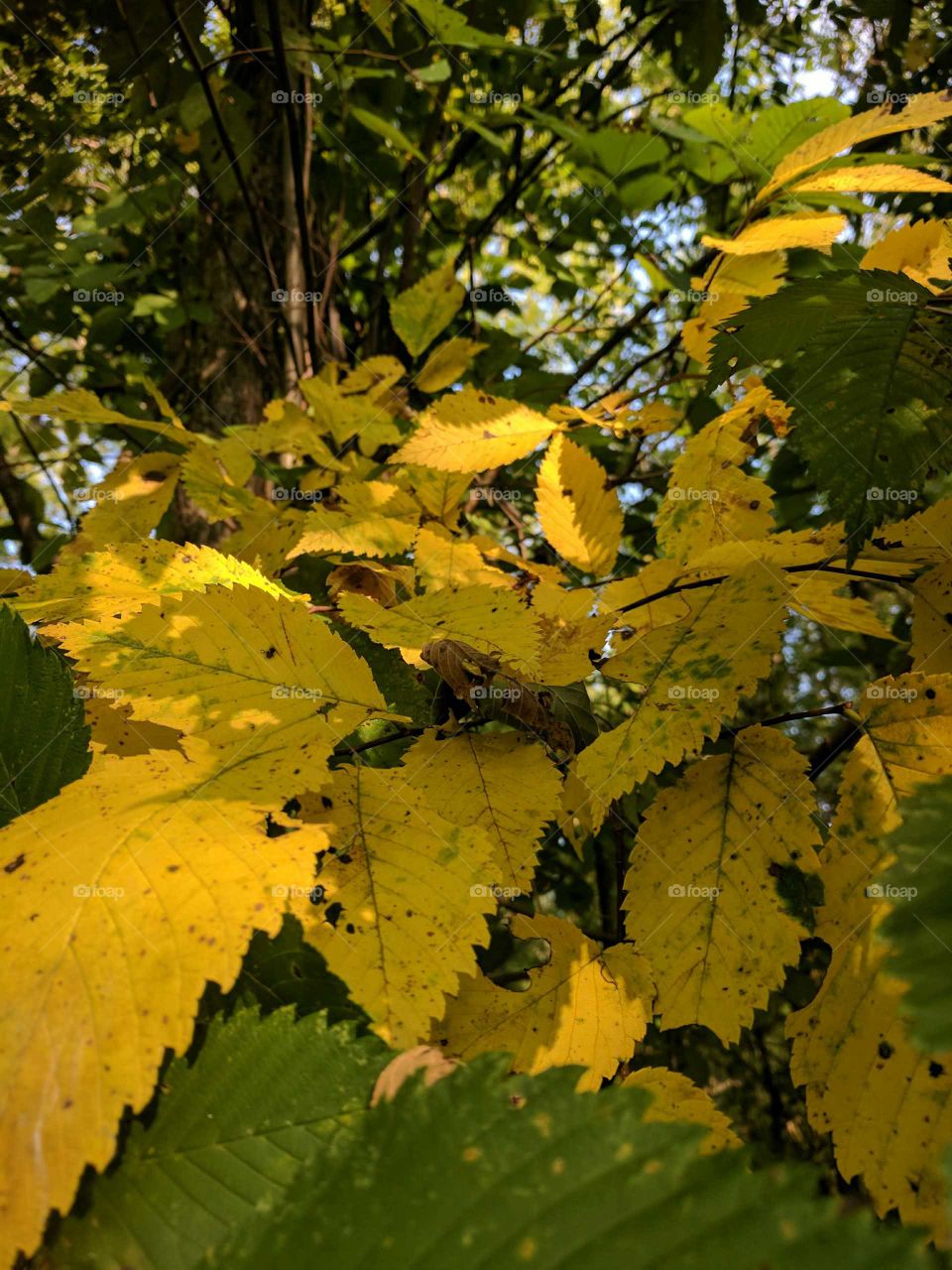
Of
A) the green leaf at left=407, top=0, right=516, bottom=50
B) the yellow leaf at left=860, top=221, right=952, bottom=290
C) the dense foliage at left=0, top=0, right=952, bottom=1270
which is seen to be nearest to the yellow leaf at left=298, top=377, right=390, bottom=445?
the dense foliage at left=0, top=0, right=952, bottom=1270

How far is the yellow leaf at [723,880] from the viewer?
0.56 meters

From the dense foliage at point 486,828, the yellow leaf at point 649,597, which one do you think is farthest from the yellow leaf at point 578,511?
the yellow leaf at point 649,597

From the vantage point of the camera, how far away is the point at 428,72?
1361 mm

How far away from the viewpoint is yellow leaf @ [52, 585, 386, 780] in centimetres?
56

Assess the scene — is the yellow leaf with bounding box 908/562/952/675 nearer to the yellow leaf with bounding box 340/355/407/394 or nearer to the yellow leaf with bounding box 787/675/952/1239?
the yellow leaf with bounding box 787/675/952/1239

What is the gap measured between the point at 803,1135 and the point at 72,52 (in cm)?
322

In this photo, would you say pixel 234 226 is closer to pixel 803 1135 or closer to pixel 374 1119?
pixel 374 1119

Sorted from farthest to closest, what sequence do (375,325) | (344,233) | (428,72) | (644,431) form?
(344,233)
(375,325)
(428,72)
(644,431)

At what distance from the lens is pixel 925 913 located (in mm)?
371

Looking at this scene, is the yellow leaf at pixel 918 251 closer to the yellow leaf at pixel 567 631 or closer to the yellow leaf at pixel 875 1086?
the yellow leaf at pixel 567 631

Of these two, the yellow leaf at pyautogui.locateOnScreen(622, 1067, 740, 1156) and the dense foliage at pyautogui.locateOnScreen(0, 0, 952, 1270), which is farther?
the yellow leaf at pyautogui.locateOnScreen(622, 1067, 740, 1156)

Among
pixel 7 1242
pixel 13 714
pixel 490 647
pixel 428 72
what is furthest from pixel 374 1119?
pixel 428 72

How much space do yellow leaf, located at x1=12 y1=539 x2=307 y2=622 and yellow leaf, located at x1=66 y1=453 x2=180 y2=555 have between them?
311mm

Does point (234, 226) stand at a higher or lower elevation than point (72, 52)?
lower
